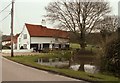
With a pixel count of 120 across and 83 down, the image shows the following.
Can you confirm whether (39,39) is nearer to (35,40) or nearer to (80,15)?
(35,40)

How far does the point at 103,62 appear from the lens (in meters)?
20.0

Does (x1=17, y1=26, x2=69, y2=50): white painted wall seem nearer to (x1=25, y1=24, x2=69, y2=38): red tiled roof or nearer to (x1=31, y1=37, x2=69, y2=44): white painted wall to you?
(x1=31, y1=37, x2=69, y2=44): white painted wall

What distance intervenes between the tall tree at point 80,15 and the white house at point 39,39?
1450 cm

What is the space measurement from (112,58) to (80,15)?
33884 mm

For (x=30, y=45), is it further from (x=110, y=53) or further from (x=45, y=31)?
(x=110, y=53)

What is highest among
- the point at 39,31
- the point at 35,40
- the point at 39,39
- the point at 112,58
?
the point at 39,31

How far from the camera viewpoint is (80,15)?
52406 millimetres

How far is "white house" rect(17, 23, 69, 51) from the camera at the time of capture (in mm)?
69188

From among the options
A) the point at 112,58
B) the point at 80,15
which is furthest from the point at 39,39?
the point at 112,58

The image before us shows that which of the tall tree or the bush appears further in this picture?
the tall tree

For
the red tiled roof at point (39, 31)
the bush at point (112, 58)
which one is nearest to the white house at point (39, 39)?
the red tiled roof at point (39, 31)

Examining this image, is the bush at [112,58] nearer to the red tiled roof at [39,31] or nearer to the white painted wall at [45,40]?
the white painted wall at [45,40]

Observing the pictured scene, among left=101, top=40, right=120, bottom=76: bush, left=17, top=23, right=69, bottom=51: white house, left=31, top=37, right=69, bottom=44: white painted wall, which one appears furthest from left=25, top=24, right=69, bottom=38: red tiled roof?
left=101, top=40, right=120, bottom=76: bush

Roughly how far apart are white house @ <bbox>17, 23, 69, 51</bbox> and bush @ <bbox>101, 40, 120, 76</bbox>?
47.8 meters
